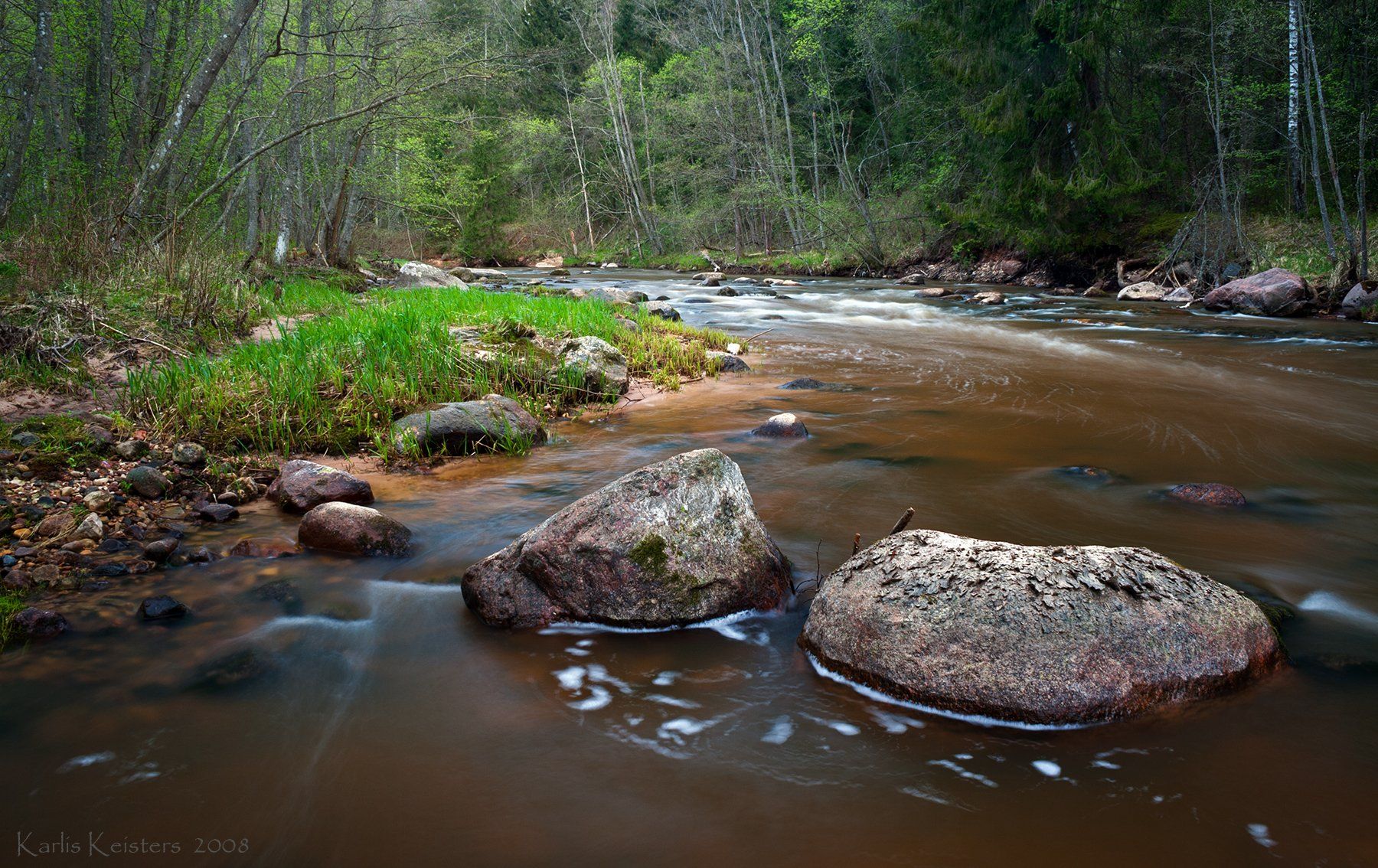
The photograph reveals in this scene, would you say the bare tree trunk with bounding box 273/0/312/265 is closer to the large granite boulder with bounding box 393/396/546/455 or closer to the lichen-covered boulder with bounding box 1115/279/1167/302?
the large granite boulder with bounding box 393/396/546/455

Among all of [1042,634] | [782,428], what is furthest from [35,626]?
[782,428]

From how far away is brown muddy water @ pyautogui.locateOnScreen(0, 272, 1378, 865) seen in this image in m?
2.04

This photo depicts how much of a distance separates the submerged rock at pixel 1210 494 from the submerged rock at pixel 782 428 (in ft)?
8.37

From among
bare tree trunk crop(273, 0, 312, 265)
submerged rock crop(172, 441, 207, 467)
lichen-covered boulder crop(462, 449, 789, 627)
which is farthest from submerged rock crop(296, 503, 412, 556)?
bare tree trunk crop(273, 0, 312, 265)

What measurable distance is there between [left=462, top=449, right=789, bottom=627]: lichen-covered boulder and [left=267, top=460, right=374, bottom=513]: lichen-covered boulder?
1.56 meters

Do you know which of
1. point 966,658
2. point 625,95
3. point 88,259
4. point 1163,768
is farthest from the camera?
point 625,95

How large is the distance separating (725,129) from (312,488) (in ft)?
94.9

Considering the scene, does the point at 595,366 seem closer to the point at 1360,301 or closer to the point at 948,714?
the point at 948,714

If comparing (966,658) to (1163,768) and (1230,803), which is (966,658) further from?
(1230,803)

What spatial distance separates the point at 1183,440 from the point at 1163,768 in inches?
181

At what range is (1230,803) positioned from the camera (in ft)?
6.91

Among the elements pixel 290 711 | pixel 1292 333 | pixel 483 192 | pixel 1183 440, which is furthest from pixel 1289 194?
pixel 483 192

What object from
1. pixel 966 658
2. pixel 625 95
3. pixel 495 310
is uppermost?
pixel 625 95

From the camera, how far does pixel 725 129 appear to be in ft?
99.6
